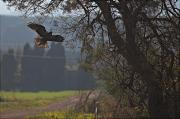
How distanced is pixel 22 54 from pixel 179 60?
266 ft

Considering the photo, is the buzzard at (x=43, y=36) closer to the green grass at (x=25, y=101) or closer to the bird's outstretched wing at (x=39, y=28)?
the bird's outstretched wing at (x=39, y=28)

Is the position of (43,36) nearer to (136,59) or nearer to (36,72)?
(136,59)

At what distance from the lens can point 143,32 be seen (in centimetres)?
1584

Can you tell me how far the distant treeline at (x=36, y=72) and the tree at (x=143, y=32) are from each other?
73.6 m

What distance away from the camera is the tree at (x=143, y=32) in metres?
15.3

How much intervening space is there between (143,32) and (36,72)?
7901 centimetres

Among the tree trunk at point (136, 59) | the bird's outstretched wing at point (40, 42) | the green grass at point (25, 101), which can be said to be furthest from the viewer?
the green grass at point (25, 101)

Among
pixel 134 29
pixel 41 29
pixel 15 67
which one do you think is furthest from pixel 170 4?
pixel 15 67

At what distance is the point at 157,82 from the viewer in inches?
603

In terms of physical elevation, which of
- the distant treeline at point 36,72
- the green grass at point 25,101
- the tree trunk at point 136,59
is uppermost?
the distant treeline at point 36,72

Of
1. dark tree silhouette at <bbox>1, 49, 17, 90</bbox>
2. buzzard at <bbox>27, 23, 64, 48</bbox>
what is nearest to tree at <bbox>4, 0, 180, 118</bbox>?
buzzard at <bbox>27, 23, 64, 48</bbox>

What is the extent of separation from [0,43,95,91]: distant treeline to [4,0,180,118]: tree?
2899 inches

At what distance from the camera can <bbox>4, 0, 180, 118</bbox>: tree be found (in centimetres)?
1532

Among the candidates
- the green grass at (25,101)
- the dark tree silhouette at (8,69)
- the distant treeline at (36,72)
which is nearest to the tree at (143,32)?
the green grass at (25,101)
